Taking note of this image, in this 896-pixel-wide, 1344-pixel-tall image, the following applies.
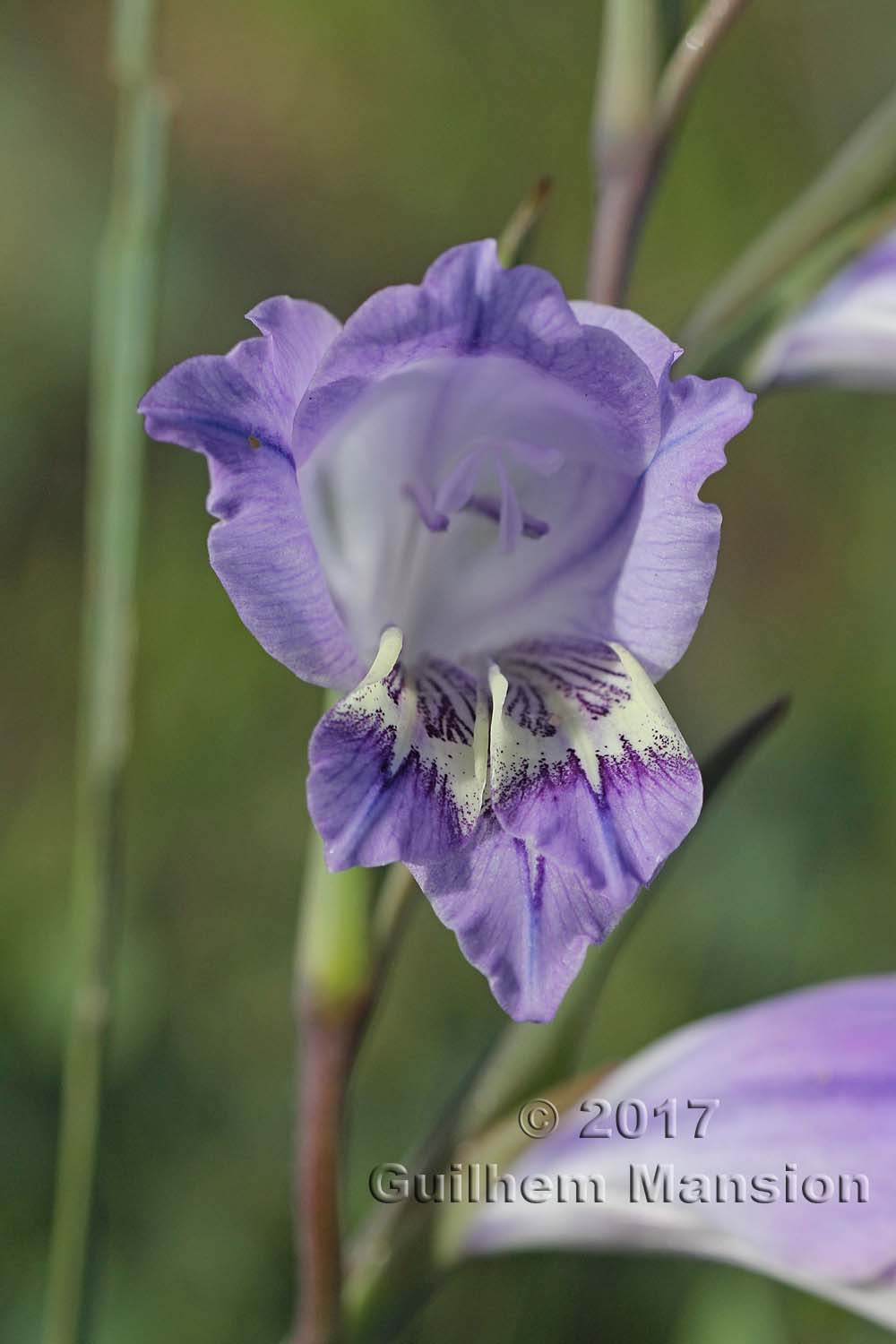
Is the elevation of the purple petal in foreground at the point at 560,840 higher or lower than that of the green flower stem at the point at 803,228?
lower

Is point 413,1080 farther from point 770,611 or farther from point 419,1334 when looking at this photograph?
point 770,611

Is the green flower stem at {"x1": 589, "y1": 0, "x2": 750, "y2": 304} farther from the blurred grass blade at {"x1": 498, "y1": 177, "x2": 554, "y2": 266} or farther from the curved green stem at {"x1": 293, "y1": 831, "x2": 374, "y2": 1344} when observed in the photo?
the curved green stem at {"x1": 293, "y1": 831, "x2": 374, "y2": 1344}

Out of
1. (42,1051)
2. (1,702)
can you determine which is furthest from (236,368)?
(1,702)

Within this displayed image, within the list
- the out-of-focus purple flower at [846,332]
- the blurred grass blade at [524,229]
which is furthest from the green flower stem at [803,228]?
the blurred grass blade at [524,229]

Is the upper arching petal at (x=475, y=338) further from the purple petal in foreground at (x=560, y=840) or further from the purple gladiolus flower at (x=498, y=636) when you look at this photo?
the purple petal in foreground at (x=560, y=840)

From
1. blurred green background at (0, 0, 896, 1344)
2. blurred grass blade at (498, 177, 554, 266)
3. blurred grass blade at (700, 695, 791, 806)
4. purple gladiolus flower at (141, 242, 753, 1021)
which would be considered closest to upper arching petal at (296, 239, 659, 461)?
purple gladiolus flower at (141, 242, 753, 1021)

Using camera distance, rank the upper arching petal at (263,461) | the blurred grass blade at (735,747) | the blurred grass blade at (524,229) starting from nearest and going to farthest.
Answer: the upper arching petal at (263,461) → the blurred grass blade at (524,229) → the blurred grass blade at (735,747)
